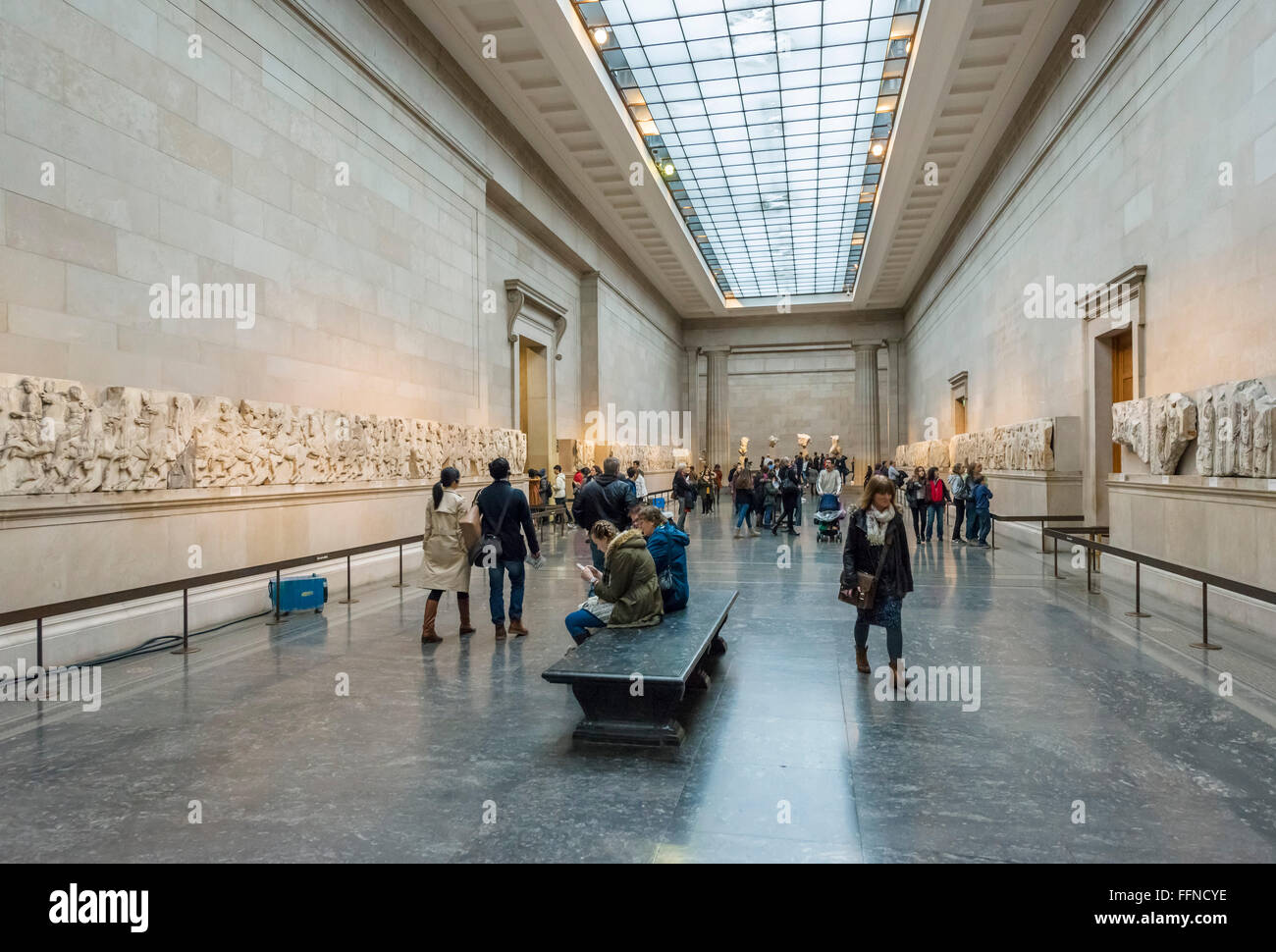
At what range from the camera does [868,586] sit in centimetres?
535

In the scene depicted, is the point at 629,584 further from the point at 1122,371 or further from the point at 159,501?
the point at 1122,371

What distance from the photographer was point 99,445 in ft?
20.8

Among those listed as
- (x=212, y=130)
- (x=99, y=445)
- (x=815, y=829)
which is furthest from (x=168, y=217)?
(x=815, y=829)

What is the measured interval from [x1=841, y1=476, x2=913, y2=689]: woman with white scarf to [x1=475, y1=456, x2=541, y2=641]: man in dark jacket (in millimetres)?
2949

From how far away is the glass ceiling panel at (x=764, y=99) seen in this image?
13.4m

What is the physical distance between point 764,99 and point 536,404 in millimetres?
9223

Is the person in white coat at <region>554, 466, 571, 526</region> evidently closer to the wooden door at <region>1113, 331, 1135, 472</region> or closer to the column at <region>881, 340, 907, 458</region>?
the wooden door at <region>1113, 331, 1135, 472</region>

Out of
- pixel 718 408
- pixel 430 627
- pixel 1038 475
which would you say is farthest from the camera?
pixel 718 408

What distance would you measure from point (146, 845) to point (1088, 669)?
6.03 metres

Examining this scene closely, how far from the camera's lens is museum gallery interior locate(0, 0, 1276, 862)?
366 centimetres

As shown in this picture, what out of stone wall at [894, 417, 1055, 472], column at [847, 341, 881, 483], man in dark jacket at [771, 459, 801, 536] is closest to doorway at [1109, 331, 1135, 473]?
→ stone wall at [894, 417, 1055, 472]

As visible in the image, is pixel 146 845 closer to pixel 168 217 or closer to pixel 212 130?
pixel 168 217

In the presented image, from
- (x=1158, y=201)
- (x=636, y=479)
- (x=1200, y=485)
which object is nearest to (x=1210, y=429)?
(x=1200, y=485)

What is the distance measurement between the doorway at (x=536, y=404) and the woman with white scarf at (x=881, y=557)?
14935mm
